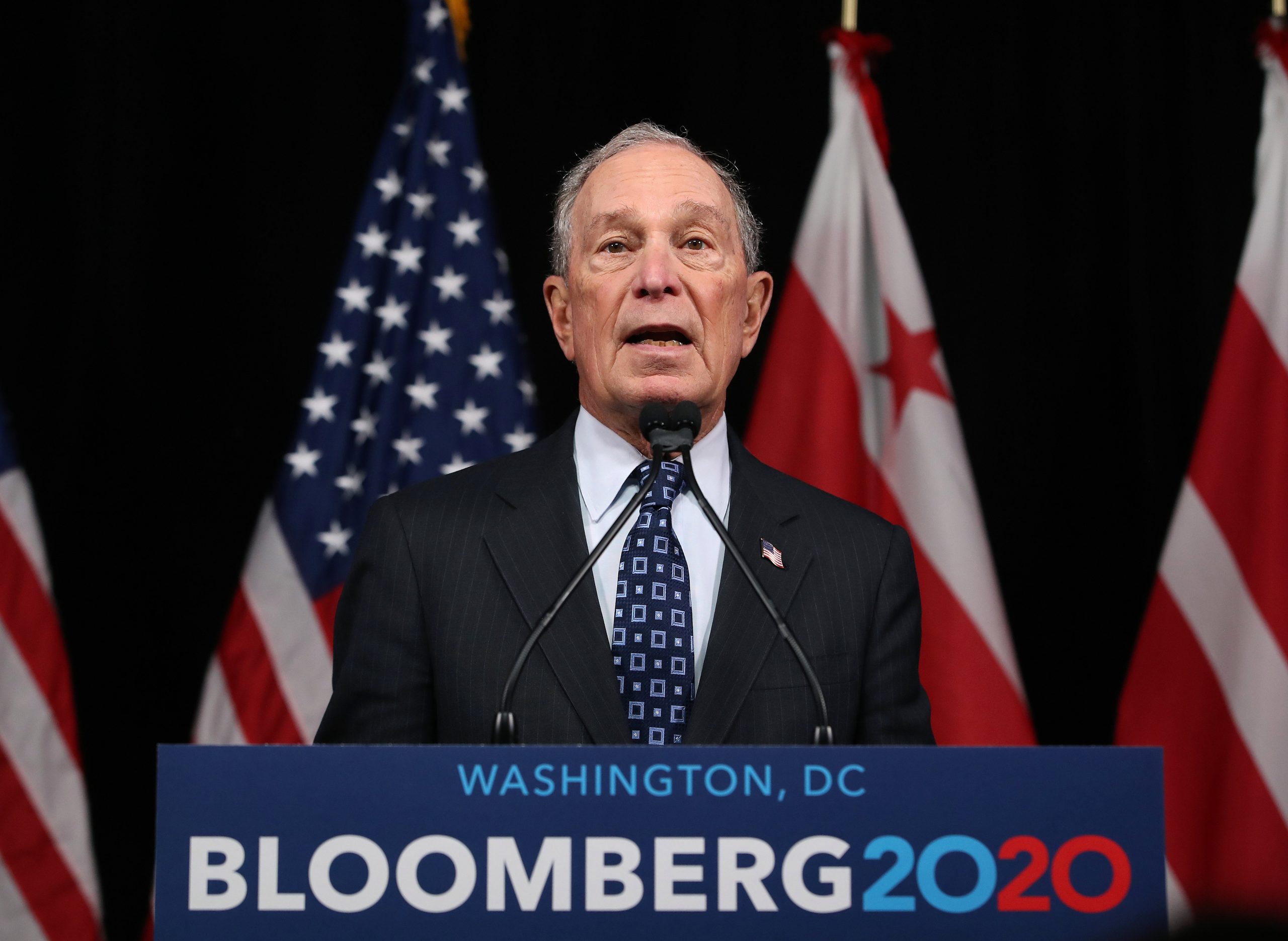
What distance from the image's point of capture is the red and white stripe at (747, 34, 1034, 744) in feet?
9.47

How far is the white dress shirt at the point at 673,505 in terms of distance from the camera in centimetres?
165

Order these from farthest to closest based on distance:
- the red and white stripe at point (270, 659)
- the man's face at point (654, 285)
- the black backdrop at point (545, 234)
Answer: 1. the black backdrop at point (545, 234)
2. the red and white stripe at point (270, 659)
3. the man's face at point (654, 285)

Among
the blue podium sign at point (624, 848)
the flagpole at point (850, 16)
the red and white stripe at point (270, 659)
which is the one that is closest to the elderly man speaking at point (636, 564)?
the blue podium sign at point (624, 848)

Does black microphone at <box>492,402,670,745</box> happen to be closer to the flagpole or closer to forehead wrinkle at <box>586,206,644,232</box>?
forehead wrinkle at <box>586,206,644,232</box>

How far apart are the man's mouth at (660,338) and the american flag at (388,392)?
1.22 m

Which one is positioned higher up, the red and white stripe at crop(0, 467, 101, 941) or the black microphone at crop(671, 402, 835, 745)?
the red and white stripe at crop(0, 467, 101, 941)

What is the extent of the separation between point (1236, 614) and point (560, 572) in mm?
1895

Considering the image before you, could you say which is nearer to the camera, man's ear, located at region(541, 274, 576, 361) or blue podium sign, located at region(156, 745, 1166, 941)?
blue podium sign, located at region(156, 745, 1166, 941)

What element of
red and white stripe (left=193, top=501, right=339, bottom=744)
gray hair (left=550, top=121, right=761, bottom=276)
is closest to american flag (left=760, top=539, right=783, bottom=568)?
gray hair (left=550, top=121, right=761, bottom=276)

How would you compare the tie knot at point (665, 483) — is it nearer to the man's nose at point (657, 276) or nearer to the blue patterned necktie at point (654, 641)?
the blue patterned necktie at point (654, 641)

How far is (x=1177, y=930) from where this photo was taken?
433mm

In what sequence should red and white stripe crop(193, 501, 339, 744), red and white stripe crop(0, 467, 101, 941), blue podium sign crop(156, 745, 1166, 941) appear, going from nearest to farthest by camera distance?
blue podium sign crop(156, 745, 1166, 941) → red and white stripe crop(0, 467, 101, 941) → red and white stripe crop(193, 501, 339, 744)

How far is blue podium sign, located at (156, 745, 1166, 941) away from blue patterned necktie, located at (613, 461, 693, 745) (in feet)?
1.47

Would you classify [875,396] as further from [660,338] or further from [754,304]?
[660,338]
